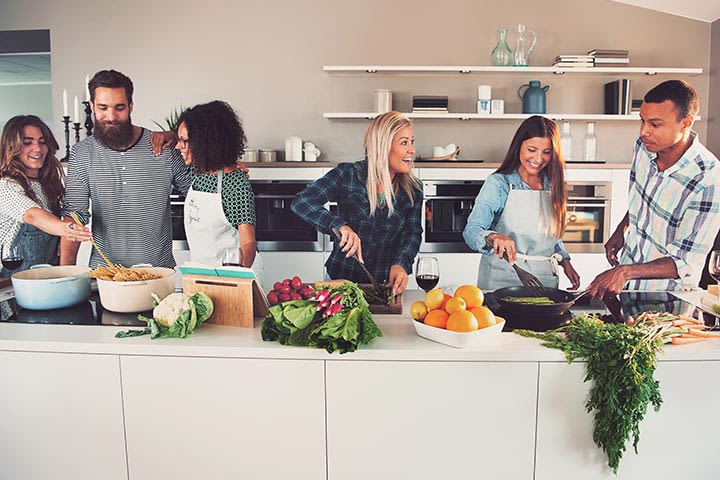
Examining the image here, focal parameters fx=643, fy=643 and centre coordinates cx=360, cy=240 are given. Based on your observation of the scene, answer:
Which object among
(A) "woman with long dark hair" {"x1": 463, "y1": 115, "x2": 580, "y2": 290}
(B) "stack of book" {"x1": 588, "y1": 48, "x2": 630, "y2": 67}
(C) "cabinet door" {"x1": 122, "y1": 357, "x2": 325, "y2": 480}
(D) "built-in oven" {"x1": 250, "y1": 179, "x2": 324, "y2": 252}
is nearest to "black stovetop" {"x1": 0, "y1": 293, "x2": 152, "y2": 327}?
(C) "cabinet door" {"x1": 122, "y1": 357, "x2": 325, "y2": 480}

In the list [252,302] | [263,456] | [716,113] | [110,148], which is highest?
[716,113]

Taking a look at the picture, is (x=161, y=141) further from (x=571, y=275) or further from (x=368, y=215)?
(x=571, y=275)

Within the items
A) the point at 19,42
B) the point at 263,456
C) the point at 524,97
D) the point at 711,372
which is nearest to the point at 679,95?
the point at 711,372

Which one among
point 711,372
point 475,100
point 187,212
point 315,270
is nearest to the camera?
point 711,372

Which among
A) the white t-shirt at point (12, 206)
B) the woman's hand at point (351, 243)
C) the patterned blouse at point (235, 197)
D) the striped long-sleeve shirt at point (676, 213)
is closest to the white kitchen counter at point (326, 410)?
the woman's hand at point (351, 243)

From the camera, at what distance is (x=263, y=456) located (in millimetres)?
1908

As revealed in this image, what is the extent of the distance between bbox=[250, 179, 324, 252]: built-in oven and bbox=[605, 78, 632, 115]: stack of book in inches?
103

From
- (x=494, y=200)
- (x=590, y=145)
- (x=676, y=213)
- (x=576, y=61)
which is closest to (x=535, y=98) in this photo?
(x=576, y=61)

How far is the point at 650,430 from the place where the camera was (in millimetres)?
1827

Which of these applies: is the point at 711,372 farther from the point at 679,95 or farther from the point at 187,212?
the point at 187,212

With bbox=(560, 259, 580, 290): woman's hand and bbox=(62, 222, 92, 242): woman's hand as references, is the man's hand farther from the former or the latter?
bbox=(62, 222, 92, 242): woman's hand

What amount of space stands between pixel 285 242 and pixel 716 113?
370 cm

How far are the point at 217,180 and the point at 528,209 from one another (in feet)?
4.61

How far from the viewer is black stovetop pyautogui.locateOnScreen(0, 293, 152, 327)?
2.11 meters
